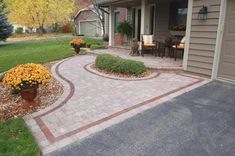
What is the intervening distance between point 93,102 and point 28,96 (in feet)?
4.20

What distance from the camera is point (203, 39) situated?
5.79 m

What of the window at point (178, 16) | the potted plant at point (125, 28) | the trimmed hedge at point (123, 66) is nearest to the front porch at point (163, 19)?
the window at point (178, 16)

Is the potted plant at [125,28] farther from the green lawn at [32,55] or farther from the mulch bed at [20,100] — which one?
the mulch bed at [20,100]

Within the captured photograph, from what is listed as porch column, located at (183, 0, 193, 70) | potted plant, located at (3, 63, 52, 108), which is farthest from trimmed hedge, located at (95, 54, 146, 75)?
potted plant, located at (3, 63, 52, 108)

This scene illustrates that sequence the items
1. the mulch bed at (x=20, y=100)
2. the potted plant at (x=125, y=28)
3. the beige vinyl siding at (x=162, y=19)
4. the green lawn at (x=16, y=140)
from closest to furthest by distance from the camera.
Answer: the green lawn at (x=16, y=140), the mulch bed at (x=20, y=100), the beige vinyl siding at (x=162, y=19), the potted plant at (x=125, y=28)

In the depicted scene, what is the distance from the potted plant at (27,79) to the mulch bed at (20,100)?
0.22m

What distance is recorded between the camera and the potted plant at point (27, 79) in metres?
3.73

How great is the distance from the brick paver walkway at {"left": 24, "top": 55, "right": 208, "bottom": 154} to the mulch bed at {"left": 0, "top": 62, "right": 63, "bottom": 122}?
198 mm

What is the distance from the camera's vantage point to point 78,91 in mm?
5000

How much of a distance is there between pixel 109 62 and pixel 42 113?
10.8 ft

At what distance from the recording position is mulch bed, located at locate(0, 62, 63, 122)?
154 inches

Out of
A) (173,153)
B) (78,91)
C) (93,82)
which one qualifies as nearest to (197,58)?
(93,82)

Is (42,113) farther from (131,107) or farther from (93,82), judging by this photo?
(93,82)

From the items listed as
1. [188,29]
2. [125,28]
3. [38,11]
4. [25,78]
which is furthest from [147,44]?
[38,11]
